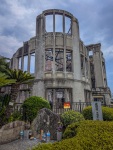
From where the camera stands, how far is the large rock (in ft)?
26.8

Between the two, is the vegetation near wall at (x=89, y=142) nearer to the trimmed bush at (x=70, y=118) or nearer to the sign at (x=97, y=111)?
the sign at (x=97, y=111)

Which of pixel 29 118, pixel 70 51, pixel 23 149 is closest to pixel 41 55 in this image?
pixel 70 51

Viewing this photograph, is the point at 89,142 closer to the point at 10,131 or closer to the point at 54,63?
the point at 10,131

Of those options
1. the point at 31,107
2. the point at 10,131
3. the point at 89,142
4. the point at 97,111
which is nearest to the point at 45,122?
the point at 31,107

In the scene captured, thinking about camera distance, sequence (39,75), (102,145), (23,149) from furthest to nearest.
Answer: (39,75) < (23,149) < (102,145)

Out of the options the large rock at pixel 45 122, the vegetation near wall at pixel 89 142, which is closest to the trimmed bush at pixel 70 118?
the large rock at pixel 45 122

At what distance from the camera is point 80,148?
2.71 metres

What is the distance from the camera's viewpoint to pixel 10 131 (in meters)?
7.28

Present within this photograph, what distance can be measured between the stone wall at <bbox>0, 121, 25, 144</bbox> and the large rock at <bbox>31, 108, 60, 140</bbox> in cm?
96

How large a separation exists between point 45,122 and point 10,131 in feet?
7.26

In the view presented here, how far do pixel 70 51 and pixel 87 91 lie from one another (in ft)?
21.2

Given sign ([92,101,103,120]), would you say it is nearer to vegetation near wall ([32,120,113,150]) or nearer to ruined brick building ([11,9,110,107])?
vegetation near wall ([32,120,113,150])

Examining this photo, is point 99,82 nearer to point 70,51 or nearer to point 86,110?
point 70,51

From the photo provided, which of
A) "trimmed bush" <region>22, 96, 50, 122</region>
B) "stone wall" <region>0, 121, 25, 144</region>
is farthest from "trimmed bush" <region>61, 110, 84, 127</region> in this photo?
"stone wall" <region>0, 121, 25, 144</region>
